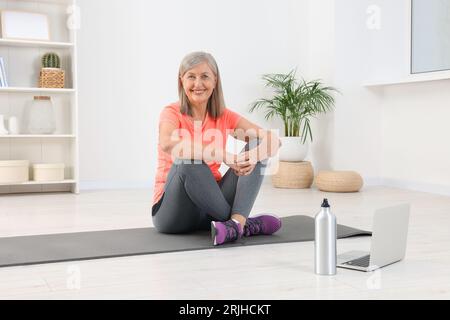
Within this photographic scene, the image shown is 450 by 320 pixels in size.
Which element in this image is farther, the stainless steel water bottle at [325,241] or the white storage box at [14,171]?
the white storage box at [14,171]

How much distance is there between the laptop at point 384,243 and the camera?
6.77 feet

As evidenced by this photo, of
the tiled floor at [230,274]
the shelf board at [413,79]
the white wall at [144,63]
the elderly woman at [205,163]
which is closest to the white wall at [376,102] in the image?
the shelf board at [413,79]

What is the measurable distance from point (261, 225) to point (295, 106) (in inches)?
95.5

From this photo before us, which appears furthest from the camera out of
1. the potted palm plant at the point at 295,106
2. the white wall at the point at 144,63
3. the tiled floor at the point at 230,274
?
the potted palm plant at the point at 295,106

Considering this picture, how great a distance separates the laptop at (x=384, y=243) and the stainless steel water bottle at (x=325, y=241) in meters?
0.13

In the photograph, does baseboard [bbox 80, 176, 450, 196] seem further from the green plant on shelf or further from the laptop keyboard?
the laptop keyboard

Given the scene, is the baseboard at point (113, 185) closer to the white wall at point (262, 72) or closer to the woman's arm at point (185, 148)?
the white wall at point (262, 72)

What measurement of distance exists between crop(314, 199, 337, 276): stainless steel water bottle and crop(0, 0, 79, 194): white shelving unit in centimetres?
288

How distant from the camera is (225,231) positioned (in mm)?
2516

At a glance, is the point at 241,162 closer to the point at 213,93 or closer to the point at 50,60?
the point at 213,93

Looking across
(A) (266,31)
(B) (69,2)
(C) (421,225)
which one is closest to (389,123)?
(A) (266,31)

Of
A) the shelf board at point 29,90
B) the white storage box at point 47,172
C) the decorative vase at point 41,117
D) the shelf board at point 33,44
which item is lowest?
the white storage box at point 47,172

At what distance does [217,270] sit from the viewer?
215cm
